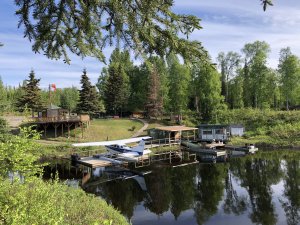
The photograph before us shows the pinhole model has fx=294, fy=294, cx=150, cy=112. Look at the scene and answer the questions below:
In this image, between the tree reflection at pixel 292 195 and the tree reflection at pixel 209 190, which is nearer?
the tree reflection at pixel 292 195

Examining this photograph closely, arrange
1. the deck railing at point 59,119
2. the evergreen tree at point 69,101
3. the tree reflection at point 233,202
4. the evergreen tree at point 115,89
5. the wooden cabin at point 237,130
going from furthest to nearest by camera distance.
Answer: the evergreen tree at point 69,101 < the evergreen tree at point 115,89 < the wooden cabin at point 237,130 < the deck railing at point 59,119 < the tree reflection at point 233,202

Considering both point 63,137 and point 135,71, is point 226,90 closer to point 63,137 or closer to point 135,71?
point 135,71

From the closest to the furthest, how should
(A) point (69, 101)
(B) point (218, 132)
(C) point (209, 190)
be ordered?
(C) point (209, 190) → (B) point (218, 132) → (A) point (69, 101)

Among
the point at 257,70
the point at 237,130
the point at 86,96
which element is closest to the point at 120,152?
the point at 86,96

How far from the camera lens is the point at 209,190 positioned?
24.1m

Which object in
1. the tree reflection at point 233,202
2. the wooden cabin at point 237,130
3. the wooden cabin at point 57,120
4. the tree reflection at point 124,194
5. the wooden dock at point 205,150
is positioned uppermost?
the wooden cabin at point 57,120

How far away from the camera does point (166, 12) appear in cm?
397

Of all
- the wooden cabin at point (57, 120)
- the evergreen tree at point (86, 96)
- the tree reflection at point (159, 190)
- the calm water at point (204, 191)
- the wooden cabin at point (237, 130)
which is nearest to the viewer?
the calm water at point (204, 191)

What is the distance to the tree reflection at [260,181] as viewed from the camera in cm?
1850

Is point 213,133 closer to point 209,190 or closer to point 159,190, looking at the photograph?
point 209,190

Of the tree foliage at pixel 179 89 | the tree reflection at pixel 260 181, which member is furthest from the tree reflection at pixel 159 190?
the tree foliage at pixel 179 89

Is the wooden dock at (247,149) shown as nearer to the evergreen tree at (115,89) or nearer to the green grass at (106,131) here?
the green grass at (106,131)

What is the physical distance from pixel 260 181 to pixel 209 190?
5.32m

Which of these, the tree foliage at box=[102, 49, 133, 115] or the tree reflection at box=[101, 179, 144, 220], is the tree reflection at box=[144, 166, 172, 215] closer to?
the tree reflection at box=[101, 179, 144, 220]
